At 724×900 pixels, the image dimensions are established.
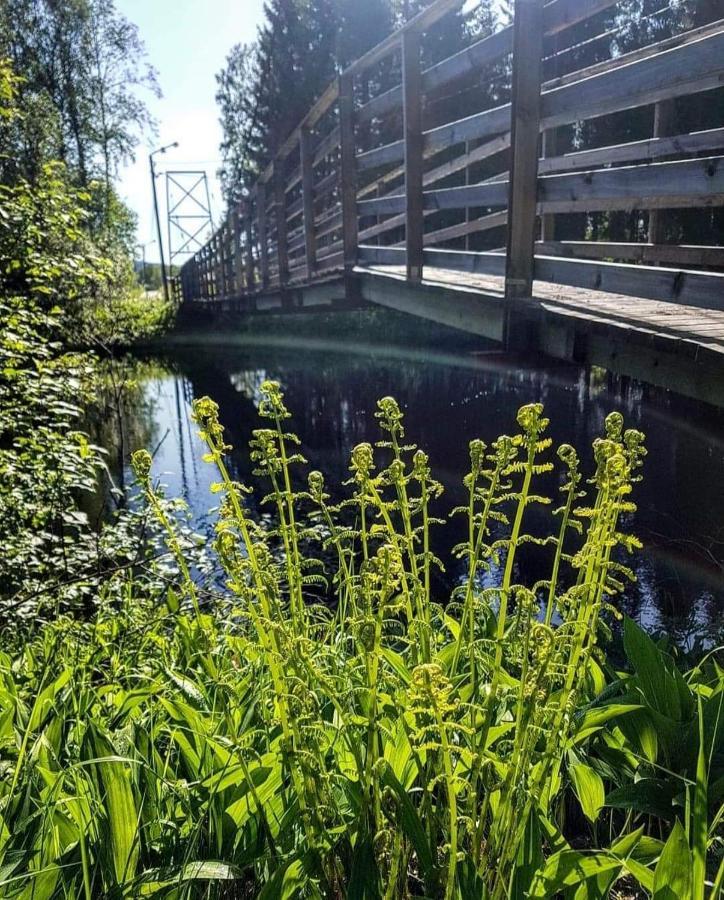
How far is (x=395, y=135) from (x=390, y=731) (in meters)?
21.3

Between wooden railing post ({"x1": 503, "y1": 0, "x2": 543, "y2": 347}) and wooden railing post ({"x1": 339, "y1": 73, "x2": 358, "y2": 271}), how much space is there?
11.3 ft

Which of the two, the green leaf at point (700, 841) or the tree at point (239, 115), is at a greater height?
the tree at point (239, 115)

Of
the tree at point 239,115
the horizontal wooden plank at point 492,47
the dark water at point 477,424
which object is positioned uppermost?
the tree at point 239,115

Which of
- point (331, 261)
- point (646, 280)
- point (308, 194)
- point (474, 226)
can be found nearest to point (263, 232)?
point (308, 194)

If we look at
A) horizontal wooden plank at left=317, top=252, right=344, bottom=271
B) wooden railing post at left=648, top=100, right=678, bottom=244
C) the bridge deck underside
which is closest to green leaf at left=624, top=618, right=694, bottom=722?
the bridge deck underside

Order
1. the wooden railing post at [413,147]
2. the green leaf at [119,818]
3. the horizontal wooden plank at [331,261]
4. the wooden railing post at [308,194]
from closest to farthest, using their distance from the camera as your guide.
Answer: the green leaf at [119,818]
the wooden railing post at [413,147]
the horizontal wooden plank at [331,261]
the wooden railing post at [308,194]

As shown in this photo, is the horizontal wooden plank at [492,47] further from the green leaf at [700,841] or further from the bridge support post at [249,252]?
the bridge support post at [249,252]

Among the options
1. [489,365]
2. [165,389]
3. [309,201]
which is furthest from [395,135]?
[489,365]

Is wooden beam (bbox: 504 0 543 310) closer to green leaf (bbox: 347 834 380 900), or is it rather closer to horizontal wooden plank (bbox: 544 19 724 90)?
horizontal wooden plank (bbox: 544 19 724 90)

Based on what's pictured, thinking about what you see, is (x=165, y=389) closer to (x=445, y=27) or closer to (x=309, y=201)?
(x=309, y=201)

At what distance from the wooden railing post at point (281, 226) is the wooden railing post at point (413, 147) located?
17.5 ft

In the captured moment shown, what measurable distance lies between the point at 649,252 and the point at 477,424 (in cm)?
Answer: 368

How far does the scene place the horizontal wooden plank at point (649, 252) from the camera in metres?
5.20

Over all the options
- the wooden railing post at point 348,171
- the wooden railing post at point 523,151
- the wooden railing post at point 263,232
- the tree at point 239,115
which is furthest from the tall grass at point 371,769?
the tree at point 239,115
